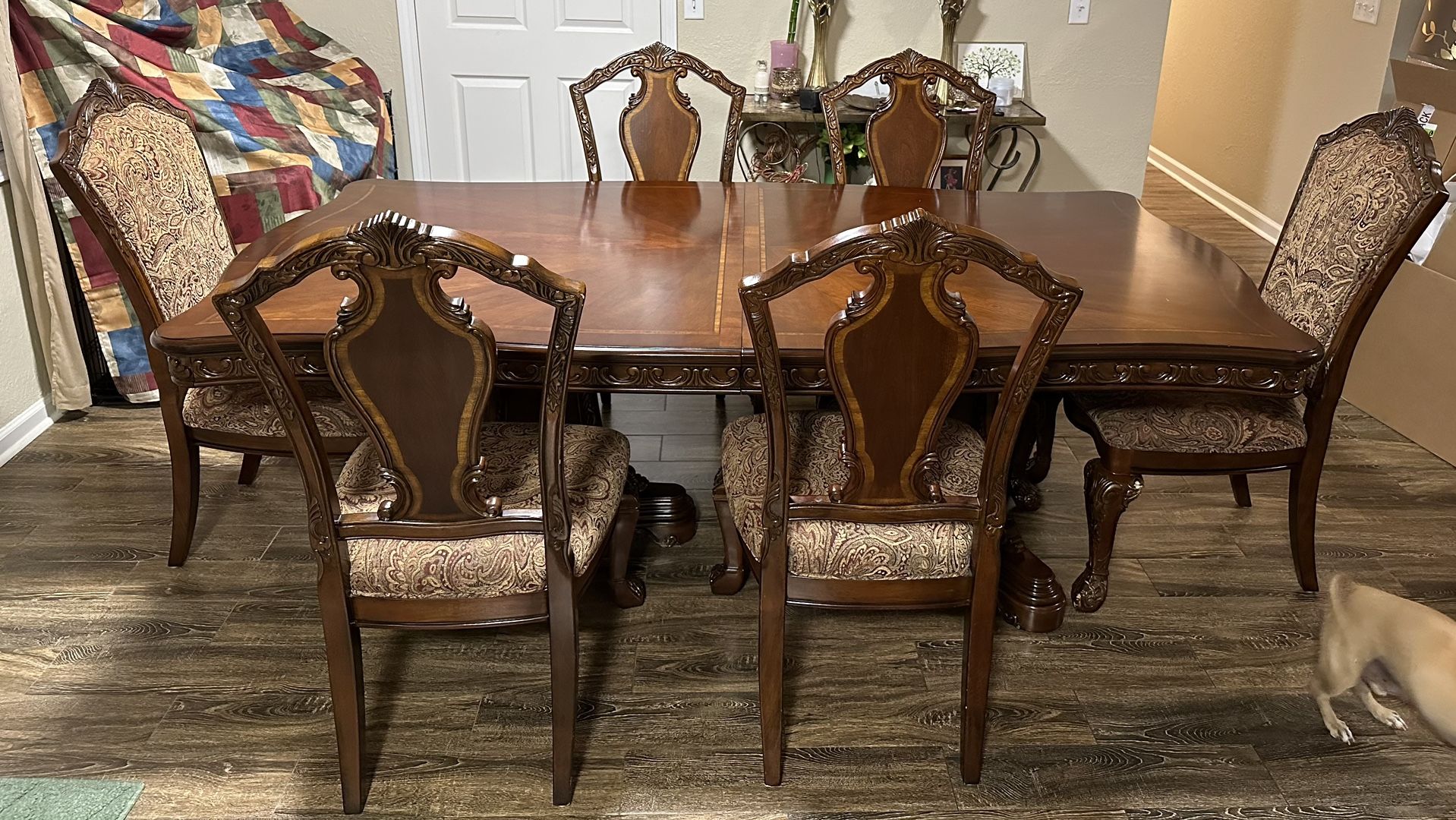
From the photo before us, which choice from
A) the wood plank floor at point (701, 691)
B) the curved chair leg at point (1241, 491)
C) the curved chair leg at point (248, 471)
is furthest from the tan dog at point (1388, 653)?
the curved chair leg at point (248, 471)

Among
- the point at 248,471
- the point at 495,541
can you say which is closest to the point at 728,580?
the point at 495,541

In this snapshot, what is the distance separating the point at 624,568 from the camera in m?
2.22

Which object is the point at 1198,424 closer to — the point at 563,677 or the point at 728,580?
the point at 728,580

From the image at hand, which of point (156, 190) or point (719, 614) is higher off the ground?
point (156, 190)

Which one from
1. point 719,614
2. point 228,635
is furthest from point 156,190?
point 719,614

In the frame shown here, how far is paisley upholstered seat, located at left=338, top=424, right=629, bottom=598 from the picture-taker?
1.61 metres

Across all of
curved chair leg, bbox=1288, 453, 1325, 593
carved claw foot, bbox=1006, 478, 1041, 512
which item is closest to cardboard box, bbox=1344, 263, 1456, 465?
curved chair leg, bbox=1288, 453, 1325, 593

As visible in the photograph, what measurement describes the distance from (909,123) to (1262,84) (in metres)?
3.38

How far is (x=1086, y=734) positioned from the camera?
1898 millimetres

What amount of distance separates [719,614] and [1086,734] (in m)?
0.74

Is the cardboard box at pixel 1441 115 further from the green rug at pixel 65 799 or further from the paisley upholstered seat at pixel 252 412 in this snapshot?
the green rug at pixel 65 799

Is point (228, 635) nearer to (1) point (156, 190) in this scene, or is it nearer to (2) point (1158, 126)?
(1) point (156, 190)

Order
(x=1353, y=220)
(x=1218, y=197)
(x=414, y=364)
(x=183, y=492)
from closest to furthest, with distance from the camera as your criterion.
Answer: (x=414, y=364)
(x=1353, y=220)
(x=183, y=492)
(x=1218, y=197)

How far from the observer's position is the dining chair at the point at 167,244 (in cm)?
207
